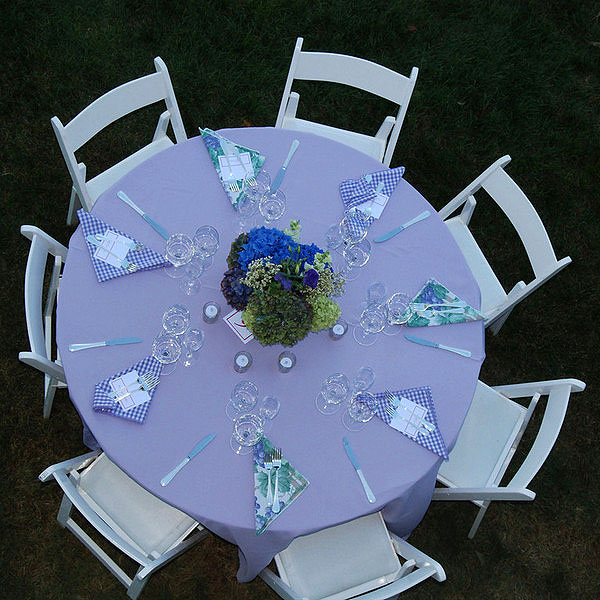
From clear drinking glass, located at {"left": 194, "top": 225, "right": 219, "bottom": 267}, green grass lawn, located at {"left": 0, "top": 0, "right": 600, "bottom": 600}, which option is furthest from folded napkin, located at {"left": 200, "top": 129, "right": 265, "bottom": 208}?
green grass lawn, located at {"left": 0, "top": 0, "right": 600, "bottom": 600}

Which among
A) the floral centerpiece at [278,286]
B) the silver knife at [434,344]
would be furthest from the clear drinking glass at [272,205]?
the silver knife at [434,344]

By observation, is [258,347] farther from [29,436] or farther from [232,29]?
[232,29]

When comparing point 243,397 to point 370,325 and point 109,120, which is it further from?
point 109,120

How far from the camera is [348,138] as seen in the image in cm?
426

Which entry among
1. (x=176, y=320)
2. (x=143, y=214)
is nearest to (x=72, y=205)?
(x=143, y=214)

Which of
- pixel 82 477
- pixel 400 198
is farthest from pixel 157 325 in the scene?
pixel 400 198

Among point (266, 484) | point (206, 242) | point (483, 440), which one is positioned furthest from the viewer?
point (483, 440)

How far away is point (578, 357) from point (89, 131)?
3696mm

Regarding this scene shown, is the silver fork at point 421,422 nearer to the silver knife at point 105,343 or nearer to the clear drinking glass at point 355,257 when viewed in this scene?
the clear drinking glass at point 355,257

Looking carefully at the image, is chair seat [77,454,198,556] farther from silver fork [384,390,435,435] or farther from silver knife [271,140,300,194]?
silver knife [271,140,300,194]

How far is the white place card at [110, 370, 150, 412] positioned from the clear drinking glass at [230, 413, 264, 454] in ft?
1.44

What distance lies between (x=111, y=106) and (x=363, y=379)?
206 centimetres

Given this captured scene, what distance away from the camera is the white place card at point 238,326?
3.13 m

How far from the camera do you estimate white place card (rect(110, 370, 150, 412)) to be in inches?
116
